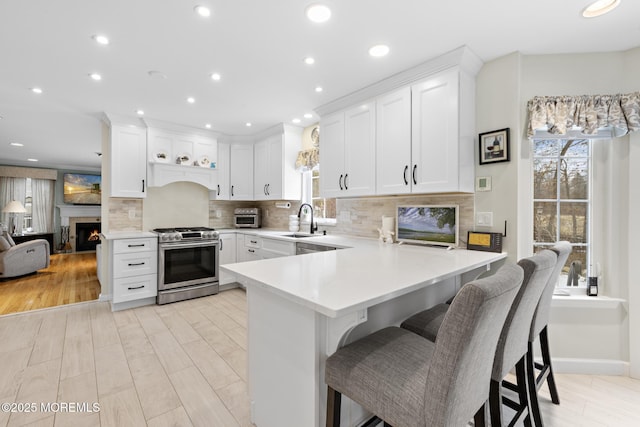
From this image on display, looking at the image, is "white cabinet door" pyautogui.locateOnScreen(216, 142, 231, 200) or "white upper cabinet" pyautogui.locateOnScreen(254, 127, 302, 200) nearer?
"white upper cabinet" pyautogui.locateOnScreen(254, 127, 302, 200)

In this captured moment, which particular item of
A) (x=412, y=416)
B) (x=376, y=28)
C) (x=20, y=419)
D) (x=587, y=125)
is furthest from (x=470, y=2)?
(x=20, y=419)

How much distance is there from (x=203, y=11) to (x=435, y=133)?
1.87 meters

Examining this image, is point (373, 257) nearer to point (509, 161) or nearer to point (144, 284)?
point (509, 161)

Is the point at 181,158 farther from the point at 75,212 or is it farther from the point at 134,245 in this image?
the point at 75,212

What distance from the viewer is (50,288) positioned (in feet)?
14.6

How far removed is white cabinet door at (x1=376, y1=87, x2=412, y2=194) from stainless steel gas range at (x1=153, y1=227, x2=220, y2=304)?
2628mm

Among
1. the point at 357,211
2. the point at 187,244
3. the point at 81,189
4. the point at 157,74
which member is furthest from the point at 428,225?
the point at 81,189

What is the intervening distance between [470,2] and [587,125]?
4.29ft

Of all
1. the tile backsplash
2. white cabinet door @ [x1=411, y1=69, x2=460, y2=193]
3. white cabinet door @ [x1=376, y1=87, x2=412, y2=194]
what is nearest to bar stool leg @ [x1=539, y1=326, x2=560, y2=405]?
the tile backsplash

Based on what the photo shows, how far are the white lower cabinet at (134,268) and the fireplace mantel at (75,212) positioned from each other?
6.38 metres

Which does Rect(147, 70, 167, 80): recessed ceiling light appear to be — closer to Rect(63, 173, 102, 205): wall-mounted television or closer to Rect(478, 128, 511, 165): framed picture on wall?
Rect(478, 128, 511, 165): framed picture on wall

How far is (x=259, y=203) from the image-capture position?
211 inches

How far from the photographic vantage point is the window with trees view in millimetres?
2332

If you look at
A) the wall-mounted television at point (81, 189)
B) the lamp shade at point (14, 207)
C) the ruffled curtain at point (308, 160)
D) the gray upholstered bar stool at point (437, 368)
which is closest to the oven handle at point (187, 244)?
the ruffled curtain at point (308, 160)
